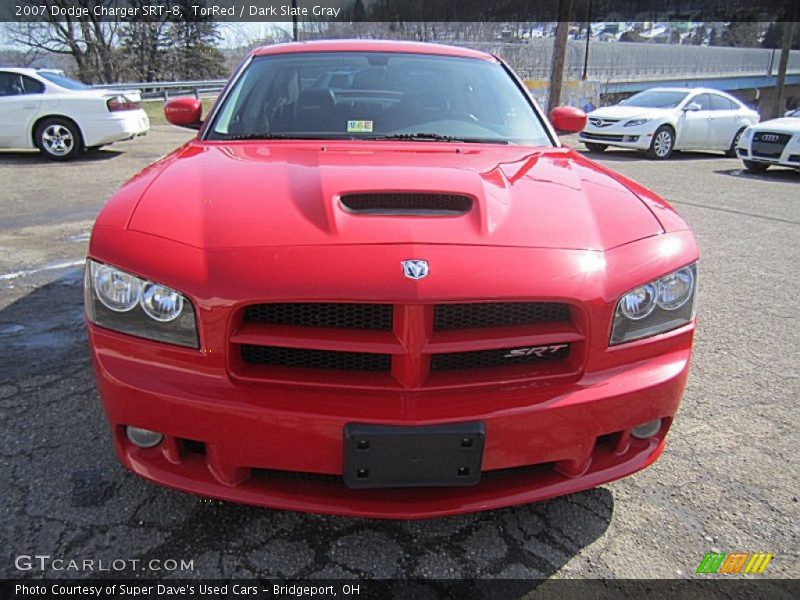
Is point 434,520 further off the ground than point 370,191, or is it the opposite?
point 370,191

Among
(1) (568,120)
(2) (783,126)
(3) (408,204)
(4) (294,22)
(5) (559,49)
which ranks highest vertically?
(4) (294,22)

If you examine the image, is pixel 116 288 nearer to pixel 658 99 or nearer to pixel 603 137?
pixel 603 137

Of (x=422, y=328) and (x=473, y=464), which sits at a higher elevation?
(x=422, y=328)

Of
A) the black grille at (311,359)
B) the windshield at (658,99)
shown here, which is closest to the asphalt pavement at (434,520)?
the black grille at (311,359)

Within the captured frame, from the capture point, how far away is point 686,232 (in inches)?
76.7

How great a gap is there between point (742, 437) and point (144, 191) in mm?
2607

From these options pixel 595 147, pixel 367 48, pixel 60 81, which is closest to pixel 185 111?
pixel 367 48

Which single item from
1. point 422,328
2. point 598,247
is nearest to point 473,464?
point 422,328

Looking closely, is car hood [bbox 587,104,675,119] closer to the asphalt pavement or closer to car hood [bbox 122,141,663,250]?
the asphalt pavement

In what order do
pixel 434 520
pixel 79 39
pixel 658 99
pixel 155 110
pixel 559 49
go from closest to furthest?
pixel 434 520 → pixel 658 99 → pixel 559 49 → pixel 155 110 → pixel 79 39

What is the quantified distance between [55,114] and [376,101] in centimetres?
911

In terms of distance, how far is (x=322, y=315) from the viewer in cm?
161

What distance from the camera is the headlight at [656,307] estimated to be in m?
1.72

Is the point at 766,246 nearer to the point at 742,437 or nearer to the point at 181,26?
the point at 742,437
